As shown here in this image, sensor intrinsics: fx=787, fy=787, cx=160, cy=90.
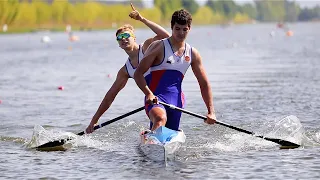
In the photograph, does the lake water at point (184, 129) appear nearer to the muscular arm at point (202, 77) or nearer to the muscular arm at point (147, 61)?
the muscular arm at point (202, 77)

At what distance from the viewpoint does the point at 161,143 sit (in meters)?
11.3

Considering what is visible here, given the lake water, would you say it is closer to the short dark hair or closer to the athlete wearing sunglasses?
the athlete wearing sunglasses

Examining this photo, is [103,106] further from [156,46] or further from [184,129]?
[184,129]

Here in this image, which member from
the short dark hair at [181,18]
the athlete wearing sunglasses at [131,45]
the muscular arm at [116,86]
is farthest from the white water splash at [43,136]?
the short dark hair at [181,18]

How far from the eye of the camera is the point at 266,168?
11.3 m

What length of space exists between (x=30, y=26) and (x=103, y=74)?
350 ft

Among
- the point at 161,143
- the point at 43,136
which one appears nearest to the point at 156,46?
the point at 161,143

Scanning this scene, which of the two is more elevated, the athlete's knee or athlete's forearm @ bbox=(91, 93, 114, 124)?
athlete's forearm @ bbox=(91, 93, 114, 124)

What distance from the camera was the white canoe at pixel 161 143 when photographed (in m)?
11.2

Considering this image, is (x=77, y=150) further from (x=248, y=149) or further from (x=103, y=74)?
(x=103, y=74)

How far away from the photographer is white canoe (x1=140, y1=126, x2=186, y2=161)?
11.2 meters

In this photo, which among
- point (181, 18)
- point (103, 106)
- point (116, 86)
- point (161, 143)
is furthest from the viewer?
point (103, 106)

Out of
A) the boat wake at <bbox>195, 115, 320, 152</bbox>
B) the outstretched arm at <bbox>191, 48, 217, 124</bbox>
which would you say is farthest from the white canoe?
the boat wake at <bbox>195, 115, 320, 152</bbox>

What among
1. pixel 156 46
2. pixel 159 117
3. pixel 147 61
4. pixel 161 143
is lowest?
pixel 161 143
